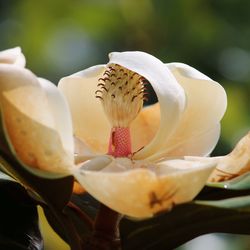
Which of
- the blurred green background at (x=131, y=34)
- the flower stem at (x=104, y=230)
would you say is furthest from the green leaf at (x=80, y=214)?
the blurred green background at (x=131, y=34)

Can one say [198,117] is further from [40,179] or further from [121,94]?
[40,179]

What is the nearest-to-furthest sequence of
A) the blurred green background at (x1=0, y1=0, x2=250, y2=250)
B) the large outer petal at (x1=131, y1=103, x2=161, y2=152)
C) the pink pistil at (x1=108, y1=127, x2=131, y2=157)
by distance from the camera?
the pink pistil at (x1=108, y1=127, x2=131, y2=157)
the large outer petal at (x1=131, y1=103, x2=161, y2=152)
the blurred green background at (x1=0, y1=0, x2=250, y2=250)

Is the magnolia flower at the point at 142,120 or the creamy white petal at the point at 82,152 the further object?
the creamy white petal at the point at 82,152

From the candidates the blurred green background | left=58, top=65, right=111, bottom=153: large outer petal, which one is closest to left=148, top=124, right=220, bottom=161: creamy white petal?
left=58, top=65, right=111, bottom=153: large outer petal

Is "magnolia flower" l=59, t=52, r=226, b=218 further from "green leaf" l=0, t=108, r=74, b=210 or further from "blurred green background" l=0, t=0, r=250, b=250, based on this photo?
"blurred green background" l=0, t=0, r=250, b=250

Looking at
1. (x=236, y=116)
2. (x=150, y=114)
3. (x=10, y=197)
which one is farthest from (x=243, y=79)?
(x=10, y=197)

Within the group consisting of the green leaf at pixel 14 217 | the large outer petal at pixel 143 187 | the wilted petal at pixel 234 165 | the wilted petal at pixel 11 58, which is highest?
the wilted petal at pixel 11 58

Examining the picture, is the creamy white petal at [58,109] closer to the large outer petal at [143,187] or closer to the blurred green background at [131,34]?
the large outer petal at [143,187]

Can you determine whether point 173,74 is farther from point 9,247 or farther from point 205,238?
point 205,238
